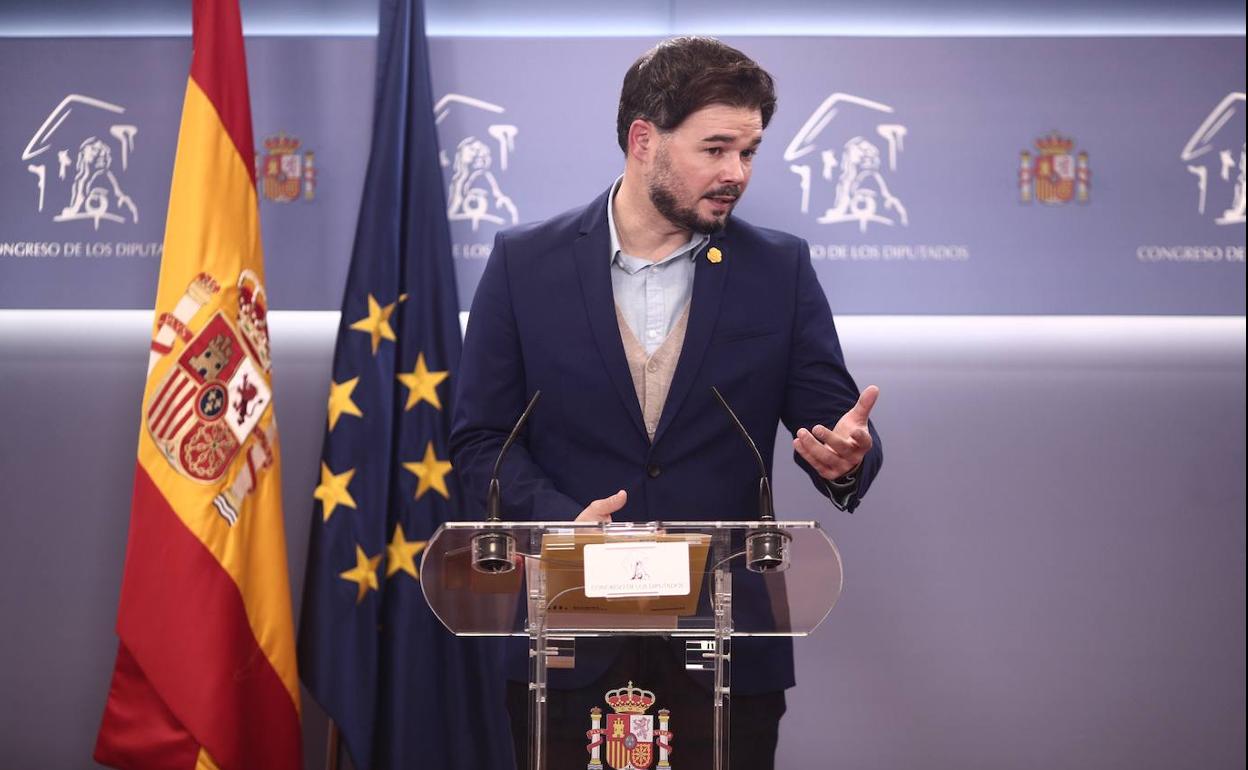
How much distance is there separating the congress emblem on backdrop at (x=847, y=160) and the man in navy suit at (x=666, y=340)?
1328 mm

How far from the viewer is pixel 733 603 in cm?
186

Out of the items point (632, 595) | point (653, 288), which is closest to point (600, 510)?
point (632, 595)

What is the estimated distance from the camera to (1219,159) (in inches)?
154

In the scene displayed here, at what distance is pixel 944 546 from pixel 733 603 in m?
2.26

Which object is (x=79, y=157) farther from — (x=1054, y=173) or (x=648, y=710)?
(x=1054, y=173)

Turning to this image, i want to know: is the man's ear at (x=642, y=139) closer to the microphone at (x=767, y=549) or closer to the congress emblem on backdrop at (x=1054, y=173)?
the microphone at (x=767, y=549)

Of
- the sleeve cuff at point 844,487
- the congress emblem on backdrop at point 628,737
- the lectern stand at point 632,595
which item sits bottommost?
the congress emblem on backdrop at point 628,737

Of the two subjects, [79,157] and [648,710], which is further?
[79,157]

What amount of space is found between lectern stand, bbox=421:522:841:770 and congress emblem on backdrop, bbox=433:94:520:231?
2.24 metres

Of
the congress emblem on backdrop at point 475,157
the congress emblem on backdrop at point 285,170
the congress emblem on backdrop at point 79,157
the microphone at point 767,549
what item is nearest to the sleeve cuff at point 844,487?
the microphone at point 767,549

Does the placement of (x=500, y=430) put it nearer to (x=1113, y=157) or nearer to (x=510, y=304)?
(x=510, y=304)

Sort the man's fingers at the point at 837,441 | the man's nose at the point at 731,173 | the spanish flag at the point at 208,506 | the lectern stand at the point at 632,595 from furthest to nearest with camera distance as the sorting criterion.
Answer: the spanish flag at the point at 208,506
the man's nose at the point at 731,173
the man's fingers at the point at 837,441
the lectern stand at the point at 632,595

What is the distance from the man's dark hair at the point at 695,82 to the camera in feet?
8.22

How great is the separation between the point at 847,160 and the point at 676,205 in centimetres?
157
